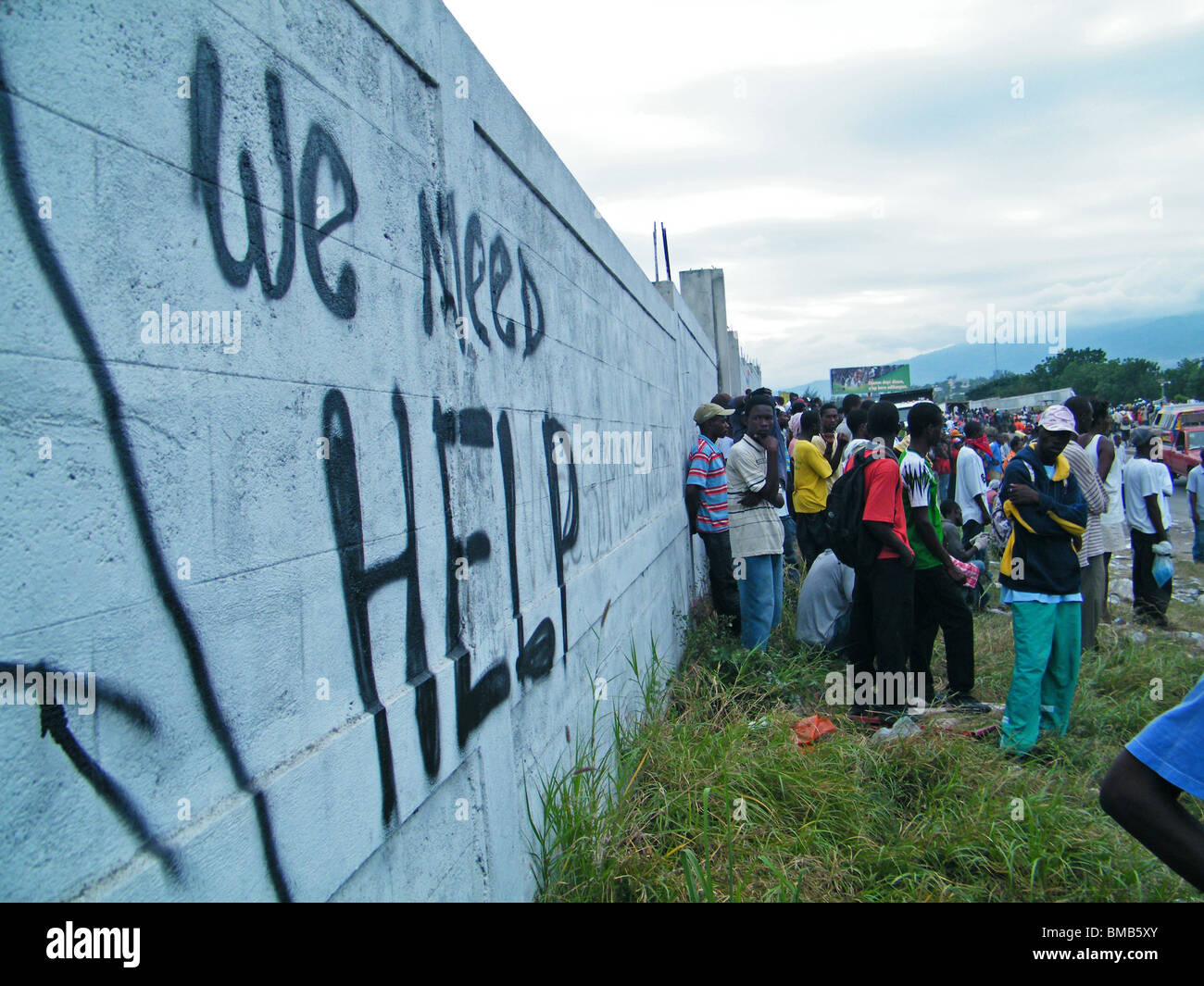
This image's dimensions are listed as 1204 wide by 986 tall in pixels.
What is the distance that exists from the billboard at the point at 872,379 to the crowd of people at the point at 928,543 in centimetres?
3688

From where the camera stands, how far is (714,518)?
6.48 m

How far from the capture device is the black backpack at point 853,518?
16.3 ft

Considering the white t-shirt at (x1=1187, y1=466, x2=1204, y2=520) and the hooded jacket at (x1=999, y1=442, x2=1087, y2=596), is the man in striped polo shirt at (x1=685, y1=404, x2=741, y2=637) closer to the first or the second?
the hooded jacket at (x1=999, y1=442, x2=1087, y2=596)

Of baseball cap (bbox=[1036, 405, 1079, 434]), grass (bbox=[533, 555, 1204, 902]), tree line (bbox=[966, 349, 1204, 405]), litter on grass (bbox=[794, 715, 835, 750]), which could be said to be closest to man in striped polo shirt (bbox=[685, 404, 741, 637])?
grass (bbox=[533, 555, 1204, 902])

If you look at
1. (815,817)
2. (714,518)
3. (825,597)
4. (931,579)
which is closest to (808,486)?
(714,518)

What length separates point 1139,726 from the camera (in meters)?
5.00

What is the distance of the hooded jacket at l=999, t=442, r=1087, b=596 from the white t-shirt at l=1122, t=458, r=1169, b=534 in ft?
12.2

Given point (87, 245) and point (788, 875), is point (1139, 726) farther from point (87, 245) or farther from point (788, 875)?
point (87, 245)

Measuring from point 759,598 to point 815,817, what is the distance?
2.68m

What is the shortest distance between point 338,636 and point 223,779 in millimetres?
423

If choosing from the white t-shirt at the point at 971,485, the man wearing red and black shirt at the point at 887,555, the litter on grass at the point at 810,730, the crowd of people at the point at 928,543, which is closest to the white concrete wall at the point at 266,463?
the litter on grass at the point at 810,730

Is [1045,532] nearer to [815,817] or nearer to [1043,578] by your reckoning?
[1043,578]

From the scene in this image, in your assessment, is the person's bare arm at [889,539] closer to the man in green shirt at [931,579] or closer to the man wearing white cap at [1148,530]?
the man in green shirt at [931,579]
